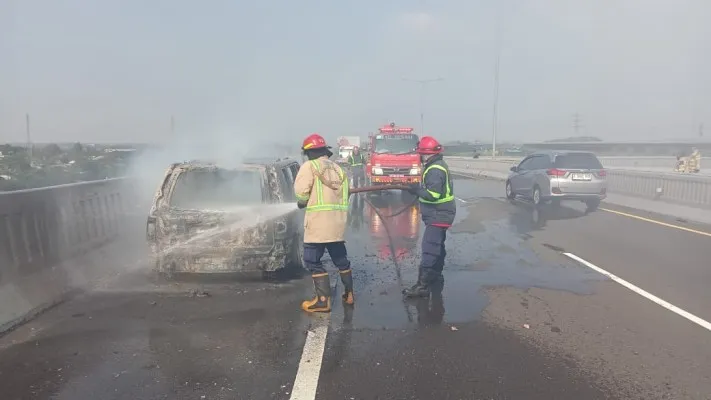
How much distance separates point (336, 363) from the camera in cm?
428

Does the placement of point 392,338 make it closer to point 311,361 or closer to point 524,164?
point 311,361

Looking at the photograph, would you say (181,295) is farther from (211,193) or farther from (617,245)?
(617,245)

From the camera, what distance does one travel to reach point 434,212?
6.24 meters

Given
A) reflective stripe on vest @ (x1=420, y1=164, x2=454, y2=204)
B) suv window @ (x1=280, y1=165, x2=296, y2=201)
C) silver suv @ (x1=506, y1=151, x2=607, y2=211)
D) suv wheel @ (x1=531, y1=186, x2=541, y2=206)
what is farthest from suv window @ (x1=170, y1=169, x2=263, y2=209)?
suv wheel @ (x1=531, y1=186, x2=541, y2=206)

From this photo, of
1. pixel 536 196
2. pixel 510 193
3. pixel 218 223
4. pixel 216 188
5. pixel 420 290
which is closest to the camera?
pixel 420 290

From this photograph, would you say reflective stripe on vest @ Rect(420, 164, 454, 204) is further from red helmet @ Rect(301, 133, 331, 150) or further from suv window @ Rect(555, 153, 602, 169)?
suv window @ Rect(555, 153, 602, 169)

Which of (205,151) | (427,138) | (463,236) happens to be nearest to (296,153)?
(205,151)

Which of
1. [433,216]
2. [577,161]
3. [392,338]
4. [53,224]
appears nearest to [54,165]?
[53,224]

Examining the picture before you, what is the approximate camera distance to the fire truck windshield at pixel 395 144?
19797 millimetres

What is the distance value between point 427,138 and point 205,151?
654 cm

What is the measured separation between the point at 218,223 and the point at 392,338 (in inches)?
105

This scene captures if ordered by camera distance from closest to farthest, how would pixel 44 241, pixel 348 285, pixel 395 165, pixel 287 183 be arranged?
1. pixel 348 285
2. pixel 44 241
3. pixel 287 183
4. pixel 395 165

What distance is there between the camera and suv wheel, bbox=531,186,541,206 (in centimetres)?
1502

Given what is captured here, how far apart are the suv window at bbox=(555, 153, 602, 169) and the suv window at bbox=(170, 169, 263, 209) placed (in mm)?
10151
